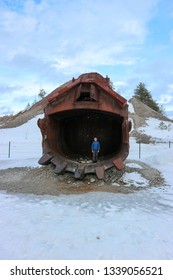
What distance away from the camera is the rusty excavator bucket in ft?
25.8

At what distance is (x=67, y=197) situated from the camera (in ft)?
→ 21.1

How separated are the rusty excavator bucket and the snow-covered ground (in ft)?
4.96

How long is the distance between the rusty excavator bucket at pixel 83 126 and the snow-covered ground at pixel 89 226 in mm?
1513

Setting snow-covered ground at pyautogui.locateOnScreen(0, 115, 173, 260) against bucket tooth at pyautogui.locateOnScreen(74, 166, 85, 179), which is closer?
snow-covered ground at pyautogui.locateOnScreen(0, 115, 173, 260)

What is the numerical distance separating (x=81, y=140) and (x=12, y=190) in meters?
3.79

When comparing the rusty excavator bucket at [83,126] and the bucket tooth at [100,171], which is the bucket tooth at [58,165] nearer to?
the rusty excavator bucket at [83,126]

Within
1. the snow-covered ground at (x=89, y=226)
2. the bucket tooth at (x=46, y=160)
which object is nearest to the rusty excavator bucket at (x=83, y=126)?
the bucket tooth at (x=46, y=160)

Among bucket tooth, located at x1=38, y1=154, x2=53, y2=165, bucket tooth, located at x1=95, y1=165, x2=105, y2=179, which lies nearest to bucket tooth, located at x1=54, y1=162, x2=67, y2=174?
bucket tooth, located at x1=38, y1=154, x2=53, y2=165

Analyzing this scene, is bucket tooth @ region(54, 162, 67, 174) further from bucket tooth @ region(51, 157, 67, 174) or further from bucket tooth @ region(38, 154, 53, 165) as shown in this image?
bucket tooth @ region(38, 154, 53, 165)

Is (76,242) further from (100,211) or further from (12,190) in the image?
(12,190)

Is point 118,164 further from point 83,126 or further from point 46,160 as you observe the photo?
point 83,126
